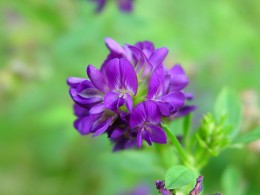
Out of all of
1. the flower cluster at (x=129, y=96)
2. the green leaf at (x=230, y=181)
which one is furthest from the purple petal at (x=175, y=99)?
the green leaf at (x=230, y=181)

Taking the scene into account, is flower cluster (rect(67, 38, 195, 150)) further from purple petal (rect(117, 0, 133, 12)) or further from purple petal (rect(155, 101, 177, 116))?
purple petal (rect(117, 0, 133, 12))

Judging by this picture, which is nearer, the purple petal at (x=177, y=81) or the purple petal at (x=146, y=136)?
the purple petal at (x=146, y=136)

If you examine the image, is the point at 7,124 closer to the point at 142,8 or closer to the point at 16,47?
the point at 16,47

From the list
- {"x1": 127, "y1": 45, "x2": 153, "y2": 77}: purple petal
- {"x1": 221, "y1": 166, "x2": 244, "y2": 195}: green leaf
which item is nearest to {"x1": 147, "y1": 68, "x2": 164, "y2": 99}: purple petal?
{"x1": 127, "y1": 45, "x2": 153, "y2": 77}: purple petal

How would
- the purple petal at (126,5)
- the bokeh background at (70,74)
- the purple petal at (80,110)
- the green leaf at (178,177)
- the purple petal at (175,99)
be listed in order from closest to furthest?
1. the green leaf at (178,177)
2. the purple petal at (175,99)
3. the purple petal at (80,110)
4. the purple petal at (126,5)
5. the bokeh background at (70,74)

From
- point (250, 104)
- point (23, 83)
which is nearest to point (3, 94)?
point (23, 83)

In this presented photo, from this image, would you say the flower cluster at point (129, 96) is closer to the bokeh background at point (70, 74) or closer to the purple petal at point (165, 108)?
the purple petal at point (165, 108)

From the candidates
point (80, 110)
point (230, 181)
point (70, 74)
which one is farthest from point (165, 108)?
point (70, 74)
